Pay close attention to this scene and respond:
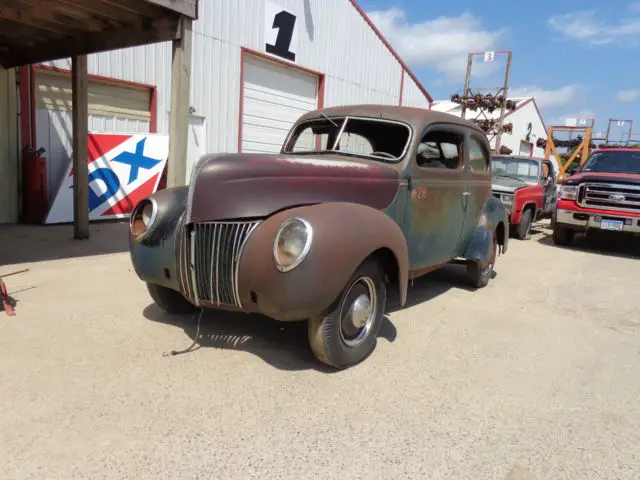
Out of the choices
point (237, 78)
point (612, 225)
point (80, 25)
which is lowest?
point (612, 225)

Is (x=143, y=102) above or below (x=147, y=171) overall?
above

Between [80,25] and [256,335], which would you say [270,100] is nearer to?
[80,25]

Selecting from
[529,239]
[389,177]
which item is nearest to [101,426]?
[389,177]

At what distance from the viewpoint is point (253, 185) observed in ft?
10.1

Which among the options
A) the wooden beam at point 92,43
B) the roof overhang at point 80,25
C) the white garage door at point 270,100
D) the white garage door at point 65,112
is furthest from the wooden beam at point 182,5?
the white garage door at point 270,100

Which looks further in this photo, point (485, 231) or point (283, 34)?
point (283, 34)

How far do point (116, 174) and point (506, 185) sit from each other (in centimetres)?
763

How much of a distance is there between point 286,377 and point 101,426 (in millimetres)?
1089

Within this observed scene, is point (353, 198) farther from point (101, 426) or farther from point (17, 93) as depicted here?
point (17, 93)

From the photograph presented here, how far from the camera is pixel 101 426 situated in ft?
7.97

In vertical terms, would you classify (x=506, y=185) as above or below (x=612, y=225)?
above

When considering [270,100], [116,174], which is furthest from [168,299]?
[270,100]

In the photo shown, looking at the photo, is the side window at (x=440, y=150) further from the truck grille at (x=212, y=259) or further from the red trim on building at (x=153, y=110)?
the red trim on building at (x=153, y=110)

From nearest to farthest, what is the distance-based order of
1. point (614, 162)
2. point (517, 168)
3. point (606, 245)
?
point (614, 162)
point (606, 245)
point (517, 168)
